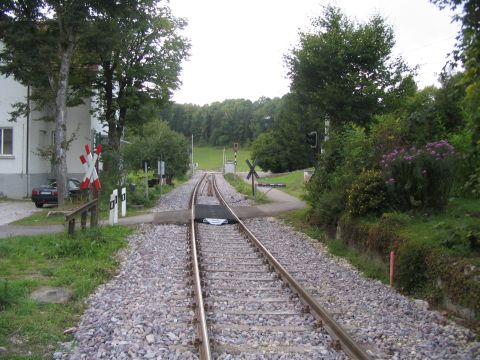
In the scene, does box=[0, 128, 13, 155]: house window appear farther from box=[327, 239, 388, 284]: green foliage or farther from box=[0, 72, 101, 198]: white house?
box=[327, 239, 388, 284]: green foliage

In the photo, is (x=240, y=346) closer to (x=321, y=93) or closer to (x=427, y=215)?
(x=427, y=215)

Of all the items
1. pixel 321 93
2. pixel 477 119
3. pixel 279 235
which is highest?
pixel 321 93

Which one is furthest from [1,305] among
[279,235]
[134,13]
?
[134,13]

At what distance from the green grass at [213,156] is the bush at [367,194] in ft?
344

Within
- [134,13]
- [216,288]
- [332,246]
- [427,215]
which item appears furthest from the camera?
[134,13]

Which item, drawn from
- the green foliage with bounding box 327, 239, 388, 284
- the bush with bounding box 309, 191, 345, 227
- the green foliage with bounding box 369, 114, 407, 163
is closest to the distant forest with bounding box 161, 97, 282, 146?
the bush with bounding box 309, 191, 345, 227

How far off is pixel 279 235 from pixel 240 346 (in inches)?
354

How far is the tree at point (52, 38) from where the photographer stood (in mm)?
19453

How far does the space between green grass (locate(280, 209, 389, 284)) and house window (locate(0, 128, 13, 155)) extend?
18951 millimetres

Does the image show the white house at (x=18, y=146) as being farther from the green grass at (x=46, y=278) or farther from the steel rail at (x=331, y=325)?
the steel rail at (x=331, y=325)

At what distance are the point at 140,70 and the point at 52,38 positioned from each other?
7.27m

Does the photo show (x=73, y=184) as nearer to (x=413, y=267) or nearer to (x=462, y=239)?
(x=413, y=267)

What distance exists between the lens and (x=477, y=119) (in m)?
5.40

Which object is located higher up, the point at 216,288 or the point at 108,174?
the point at 108,174
